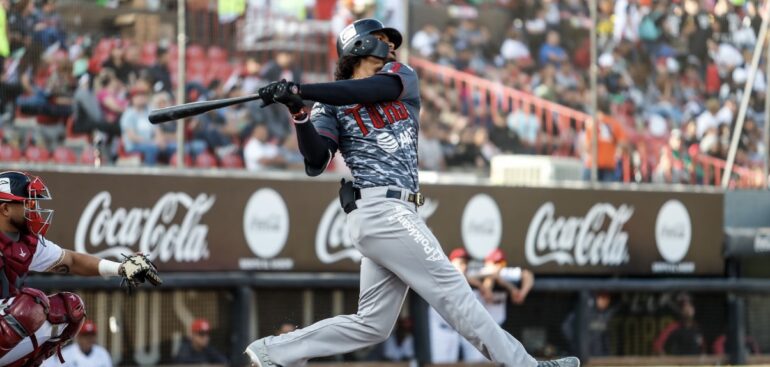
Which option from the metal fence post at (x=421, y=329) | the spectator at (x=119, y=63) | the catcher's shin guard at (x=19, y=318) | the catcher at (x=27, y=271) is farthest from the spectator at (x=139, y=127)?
the catcher's shin guard at (x=19, y=318)

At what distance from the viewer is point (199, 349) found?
35.1 feet

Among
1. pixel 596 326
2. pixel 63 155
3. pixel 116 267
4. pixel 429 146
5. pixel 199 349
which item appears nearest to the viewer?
pixel 116 267

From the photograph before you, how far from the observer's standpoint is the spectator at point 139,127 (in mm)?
10172

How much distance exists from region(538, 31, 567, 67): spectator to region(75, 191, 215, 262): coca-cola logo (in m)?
3.57

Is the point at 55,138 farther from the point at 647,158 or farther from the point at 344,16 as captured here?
the point at 647,158

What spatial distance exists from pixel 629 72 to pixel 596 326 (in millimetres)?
2509

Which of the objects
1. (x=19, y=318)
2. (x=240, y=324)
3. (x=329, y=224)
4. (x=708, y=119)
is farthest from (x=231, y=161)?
(x=708, y=119)

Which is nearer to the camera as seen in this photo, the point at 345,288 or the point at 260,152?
the point at 260,152

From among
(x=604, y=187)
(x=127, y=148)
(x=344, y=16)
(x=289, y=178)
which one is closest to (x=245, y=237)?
(x=289, y=178)

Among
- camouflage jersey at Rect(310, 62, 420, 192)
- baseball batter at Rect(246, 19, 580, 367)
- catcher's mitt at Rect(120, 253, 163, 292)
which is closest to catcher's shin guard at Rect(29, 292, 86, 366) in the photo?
catcher's mitt at Rect(120, 253, 163, 292)

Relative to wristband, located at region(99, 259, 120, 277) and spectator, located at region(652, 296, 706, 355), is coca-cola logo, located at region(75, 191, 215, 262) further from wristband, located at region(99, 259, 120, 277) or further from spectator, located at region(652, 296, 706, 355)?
spectator, located at region(652, 296, 706, 355)

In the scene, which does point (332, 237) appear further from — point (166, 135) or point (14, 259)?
point (14, 259)

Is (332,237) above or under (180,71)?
under

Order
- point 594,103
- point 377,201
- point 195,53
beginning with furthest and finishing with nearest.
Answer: point 594,103, point 195,53, point 377,201
